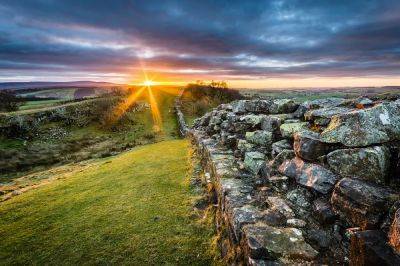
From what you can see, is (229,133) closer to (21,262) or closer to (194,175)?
(194,175)

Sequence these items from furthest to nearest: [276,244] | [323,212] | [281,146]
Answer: [281,146]
[323,212]
[276,244]

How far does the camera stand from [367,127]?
4.62m

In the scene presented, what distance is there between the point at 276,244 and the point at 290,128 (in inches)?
142

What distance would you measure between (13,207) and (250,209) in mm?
9166

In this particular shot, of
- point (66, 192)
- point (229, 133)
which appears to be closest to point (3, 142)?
point (66, 192)

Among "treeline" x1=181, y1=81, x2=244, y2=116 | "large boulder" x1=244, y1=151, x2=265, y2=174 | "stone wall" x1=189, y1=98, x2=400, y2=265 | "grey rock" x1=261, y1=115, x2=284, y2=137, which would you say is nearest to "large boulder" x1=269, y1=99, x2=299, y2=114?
"grey rock" x1=261, y1=115, x2=284, y2=137

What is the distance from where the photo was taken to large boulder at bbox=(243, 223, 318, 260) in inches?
148

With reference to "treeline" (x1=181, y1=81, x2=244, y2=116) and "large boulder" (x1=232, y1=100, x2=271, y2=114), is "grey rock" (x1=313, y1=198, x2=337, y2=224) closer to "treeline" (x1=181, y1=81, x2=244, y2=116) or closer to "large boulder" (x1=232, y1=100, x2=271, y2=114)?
"large boulder" (x1=232, y1=100, x2=271, y2=114)

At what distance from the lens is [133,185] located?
1073cm

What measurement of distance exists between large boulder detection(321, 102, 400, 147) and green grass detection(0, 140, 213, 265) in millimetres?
3840

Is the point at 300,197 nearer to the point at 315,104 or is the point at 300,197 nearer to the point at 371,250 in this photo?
the point at 371,250

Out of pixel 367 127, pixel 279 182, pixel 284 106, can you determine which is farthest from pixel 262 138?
pixel 367 127

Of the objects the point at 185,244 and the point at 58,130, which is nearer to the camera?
the point at 185,244

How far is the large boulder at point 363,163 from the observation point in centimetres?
410
